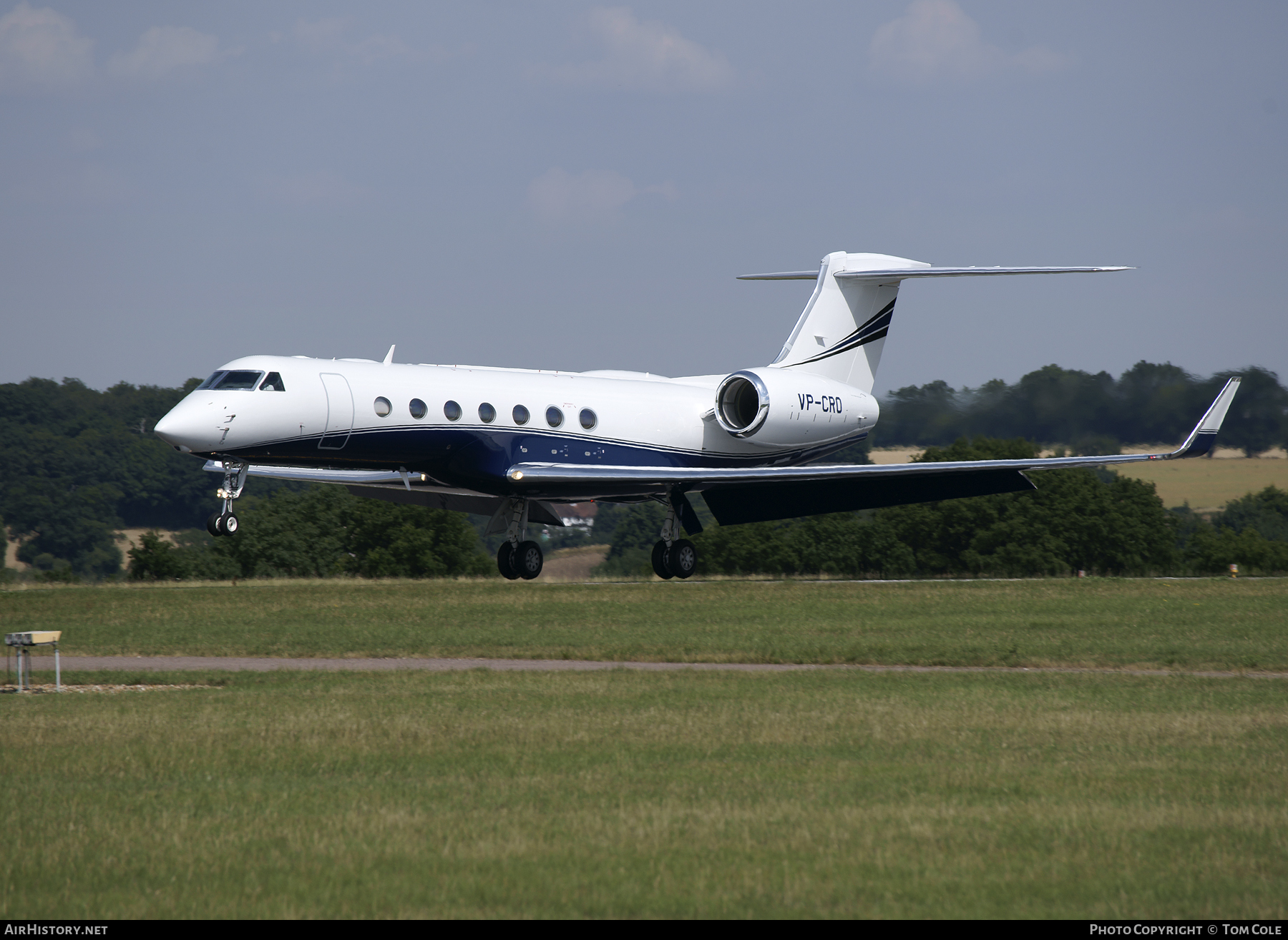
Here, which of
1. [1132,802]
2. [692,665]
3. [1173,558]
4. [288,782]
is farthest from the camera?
[1173,558]

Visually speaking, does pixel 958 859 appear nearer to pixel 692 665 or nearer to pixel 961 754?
pixel 961 754

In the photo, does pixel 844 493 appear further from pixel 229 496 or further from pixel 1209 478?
pixel 1209 478

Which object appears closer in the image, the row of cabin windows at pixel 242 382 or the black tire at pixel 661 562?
the row of cabin windows at pixel 242 382

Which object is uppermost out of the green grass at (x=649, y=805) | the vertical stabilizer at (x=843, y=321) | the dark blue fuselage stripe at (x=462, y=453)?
the vertical stabilizer at (x=843, y=321)

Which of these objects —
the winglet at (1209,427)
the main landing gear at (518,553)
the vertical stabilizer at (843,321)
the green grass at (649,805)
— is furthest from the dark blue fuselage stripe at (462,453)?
the green grass at (649,805)

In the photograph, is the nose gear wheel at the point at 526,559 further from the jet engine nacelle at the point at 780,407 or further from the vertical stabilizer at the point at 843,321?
the vertical stabilizer at the point at 843,321

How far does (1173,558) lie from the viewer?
164 ft

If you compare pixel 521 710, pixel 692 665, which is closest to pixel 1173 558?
pixel 692 665


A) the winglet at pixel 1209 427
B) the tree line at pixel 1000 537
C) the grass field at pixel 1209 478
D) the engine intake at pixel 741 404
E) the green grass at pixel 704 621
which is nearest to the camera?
the green grass at pixel 704 621

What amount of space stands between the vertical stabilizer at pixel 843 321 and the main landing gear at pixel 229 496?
490 inches

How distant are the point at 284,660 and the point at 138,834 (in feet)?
32.2

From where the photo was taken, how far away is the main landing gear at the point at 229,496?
21.5 metres

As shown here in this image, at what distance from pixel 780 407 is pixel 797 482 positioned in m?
1.74

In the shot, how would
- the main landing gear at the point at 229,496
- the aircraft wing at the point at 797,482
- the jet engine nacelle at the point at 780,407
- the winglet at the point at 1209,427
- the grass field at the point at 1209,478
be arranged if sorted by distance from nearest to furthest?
the main landing gear at the point at 229,496, the winglet at the point at 1209,427, the aircraft wing at the point at 797,482, the jet engine nacelle at the point at 780,407, the grass field at the point at 1209,478
